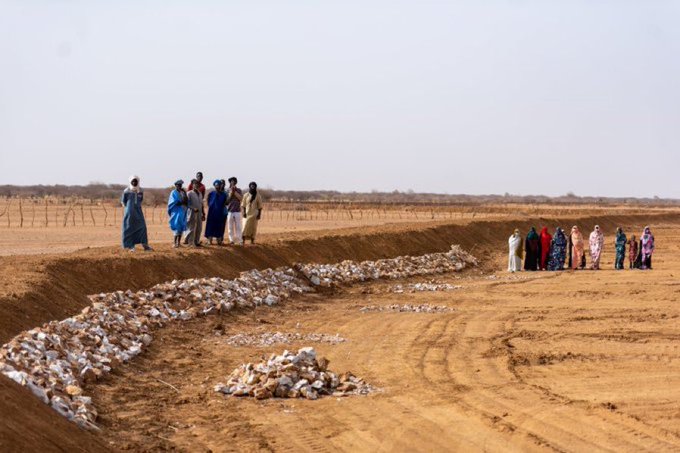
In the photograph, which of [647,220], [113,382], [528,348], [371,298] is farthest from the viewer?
[647,220]

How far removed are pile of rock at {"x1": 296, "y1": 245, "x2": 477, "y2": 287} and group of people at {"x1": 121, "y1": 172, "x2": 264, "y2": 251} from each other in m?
1.68

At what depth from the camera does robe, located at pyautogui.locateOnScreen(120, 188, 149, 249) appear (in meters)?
18.4

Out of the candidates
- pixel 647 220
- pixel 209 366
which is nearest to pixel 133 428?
pixel 209 366

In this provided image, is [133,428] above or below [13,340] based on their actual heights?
below

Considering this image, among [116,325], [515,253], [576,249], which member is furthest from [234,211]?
[576,249]

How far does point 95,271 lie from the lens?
1577 cm

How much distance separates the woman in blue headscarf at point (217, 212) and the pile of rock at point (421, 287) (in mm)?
4310

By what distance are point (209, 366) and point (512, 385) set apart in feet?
13.0

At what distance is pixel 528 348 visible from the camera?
1364 centimetres

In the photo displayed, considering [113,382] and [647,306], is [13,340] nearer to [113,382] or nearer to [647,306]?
[113,382]

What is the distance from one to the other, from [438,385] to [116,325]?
489cm

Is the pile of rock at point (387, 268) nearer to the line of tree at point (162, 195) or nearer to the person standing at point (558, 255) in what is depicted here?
the person standing at point (558, 255)

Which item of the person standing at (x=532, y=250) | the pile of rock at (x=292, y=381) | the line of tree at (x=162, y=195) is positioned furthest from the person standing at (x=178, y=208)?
the line of tree at (x=162, y=195)

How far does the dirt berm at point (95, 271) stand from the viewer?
7.36 meters
